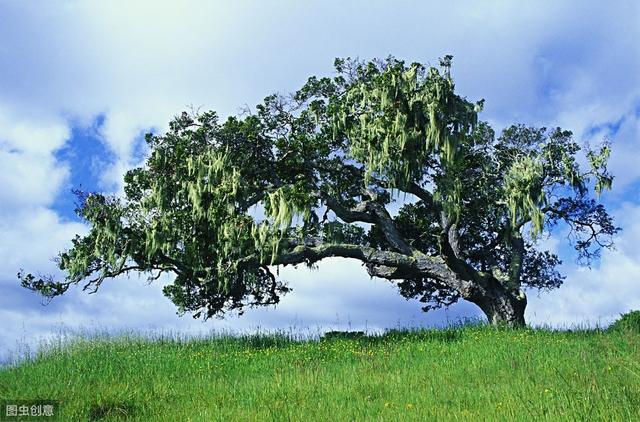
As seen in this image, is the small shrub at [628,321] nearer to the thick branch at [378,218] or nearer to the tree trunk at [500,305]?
the tree trunk at [500,305]

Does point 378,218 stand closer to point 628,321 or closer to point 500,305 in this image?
point 500,305

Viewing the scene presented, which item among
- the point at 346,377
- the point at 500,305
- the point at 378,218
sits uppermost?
the point at 378,218

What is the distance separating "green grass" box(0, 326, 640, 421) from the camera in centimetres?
923

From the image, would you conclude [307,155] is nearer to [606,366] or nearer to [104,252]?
[104,252]

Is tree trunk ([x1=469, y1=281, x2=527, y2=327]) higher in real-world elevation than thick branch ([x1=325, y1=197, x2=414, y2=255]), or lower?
lower

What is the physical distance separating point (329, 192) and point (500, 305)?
662cm

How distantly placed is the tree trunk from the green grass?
169 cm

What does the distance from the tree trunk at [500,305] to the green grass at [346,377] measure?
5.54 feet

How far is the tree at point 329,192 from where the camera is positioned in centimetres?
1848

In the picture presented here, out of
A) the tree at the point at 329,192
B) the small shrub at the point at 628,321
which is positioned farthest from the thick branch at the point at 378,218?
the small shrub at the point at 628,321

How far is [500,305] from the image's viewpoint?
21.0 metres

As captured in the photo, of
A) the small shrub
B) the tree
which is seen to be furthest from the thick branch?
the small shrub

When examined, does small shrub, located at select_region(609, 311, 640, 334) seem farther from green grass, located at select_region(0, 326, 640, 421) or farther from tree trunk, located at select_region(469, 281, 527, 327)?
tree trunk, located at select_region(469, 281, 527, 327)

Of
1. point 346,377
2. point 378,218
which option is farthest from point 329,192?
point 346,377
